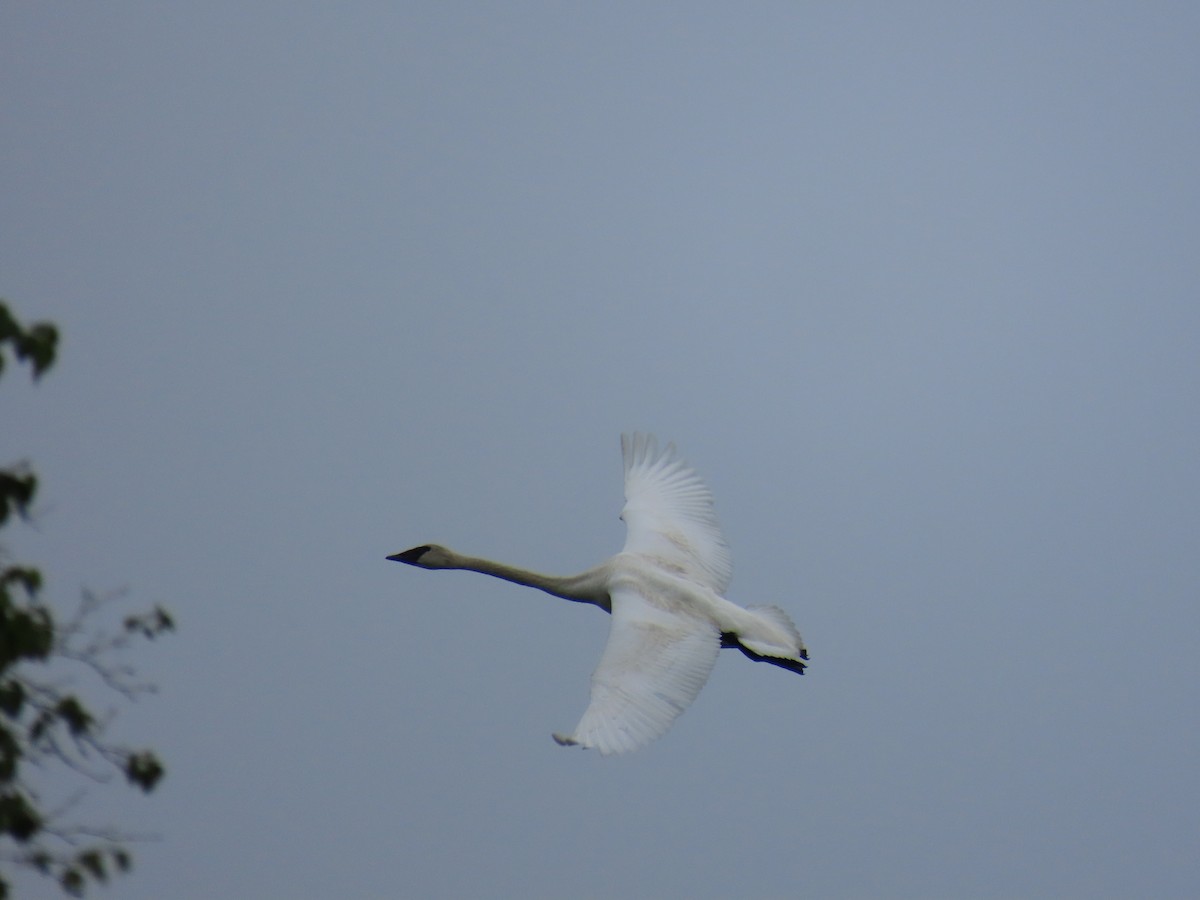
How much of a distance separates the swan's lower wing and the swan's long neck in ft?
1.68

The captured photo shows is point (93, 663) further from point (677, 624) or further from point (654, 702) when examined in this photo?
point (677, 624)

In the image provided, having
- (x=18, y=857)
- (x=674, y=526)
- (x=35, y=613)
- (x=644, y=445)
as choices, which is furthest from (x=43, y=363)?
(x=644, y=445)

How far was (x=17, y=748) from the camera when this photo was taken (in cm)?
507

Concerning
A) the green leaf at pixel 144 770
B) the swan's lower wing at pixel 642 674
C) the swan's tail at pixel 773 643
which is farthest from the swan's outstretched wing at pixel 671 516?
the green leaf at pixel 144 770

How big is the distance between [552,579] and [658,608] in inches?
49.2

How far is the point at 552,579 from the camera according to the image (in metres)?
11.6

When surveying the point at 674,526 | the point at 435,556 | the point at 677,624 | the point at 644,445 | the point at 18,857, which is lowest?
the point at 18,857

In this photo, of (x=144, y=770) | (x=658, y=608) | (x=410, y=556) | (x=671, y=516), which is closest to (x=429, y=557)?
(x=410, y=556)

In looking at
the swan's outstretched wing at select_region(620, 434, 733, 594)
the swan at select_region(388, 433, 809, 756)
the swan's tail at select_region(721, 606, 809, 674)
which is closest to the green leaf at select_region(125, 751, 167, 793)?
the swan at select_region(388, 433, 809, 756)

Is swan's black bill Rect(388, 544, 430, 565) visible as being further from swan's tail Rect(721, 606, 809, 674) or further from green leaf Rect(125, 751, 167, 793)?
green leaf Rect(125, 751, 167, 793)

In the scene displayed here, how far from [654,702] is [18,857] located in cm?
493

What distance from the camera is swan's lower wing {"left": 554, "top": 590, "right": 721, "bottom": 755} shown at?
920cm

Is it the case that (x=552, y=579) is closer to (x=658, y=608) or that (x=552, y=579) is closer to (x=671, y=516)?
(x=658, y=608)

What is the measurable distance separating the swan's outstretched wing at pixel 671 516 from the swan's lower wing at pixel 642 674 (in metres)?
1.30
